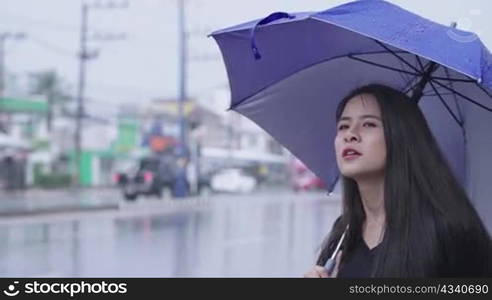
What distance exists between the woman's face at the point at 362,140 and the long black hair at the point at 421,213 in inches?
0.8

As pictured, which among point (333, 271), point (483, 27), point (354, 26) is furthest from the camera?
point (483, 27)

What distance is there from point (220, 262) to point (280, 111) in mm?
6809

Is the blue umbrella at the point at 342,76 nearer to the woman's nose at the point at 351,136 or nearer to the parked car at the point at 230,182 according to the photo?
the woman's nose at the point at 351,136

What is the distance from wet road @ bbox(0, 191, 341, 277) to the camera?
28.0 feet

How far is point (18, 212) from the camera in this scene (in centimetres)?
1795

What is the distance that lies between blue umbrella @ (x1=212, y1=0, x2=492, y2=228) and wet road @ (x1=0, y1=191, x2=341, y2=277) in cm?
550

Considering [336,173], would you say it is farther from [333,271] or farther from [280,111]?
[333,271]

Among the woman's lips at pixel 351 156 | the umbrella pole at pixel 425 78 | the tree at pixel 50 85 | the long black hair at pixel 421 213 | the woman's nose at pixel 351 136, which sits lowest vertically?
the long black hair at pixel 421 213

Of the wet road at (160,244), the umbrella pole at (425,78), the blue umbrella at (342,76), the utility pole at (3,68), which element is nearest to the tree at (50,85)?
the utility pole at (3,68)

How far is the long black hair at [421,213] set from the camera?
1671 mm

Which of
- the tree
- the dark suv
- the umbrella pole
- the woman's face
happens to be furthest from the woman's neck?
the tree

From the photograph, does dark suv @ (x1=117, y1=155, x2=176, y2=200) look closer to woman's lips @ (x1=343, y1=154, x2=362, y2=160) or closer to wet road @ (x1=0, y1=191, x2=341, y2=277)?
wet road @ (x1=0, y1=191, x2=341, y2=277)

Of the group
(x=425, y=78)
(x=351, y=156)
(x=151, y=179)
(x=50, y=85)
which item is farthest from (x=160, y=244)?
(x=50, y=85)

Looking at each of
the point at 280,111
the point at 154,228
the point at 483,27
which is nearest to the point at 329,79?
the point at 280,111
